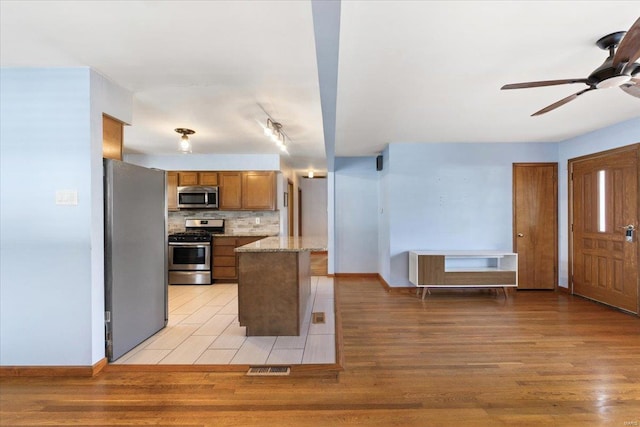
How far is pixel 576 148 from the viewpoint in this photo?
457cm

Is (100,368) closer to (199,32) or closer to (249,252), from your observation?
(249,252)

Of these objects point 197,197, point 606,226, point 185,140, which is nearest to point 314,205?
point 197,197

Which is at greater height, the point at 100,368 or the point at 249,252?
the point at 249,252

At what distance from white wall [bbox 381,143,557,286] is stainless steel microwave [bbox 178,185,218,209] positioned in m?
3.17

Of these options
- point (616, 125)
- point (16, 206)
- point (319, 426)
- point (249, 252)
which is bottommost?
point (319, 426)

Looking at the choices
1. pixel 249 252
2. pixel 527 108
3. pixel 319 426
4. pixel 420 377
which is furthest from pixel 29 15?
pixel 527 108

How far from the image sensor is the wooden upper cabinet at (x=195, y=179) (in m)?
5.90

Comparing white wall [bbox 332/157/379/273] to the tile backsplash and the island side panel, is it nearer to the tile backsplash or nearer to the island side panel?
the tile backsplash

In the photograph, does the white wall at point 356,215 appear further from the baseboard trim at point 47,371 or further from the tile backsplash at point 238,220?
the baseboard trim at point 47,371

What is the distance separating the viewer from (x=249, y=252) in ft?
9.98

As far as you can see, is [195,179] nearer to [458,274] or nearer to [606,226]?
[458,274]

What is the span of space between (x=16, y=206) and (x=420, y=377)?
130 inches

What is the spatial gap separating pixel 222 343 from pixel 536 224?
15.7 feet

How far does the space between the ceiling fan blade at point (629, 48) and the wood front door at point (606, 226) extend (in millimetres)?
2659
